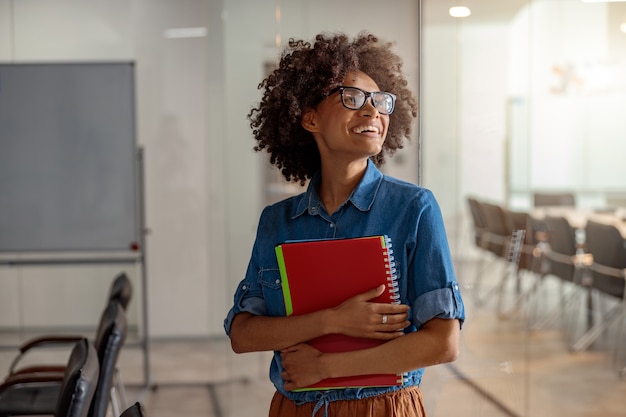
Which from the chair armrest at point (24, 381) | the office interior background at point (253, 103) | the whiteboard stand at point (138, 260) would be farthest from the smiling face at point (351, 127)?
the whiteboard stand at point (138, 260)

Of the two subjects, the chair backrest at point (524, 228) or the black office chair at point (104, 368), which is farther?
the black office chair at point (104, 368)

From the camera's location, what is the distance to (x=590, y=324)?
8.77 ft

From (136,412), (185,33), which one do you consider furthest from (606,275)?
(185,33)

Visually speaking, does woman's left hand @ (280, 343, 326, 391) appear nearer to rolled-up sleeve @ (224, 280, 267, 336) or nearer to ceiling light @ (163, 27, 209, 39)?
rolled-up sleeve @ (224, 280, 267, 336)

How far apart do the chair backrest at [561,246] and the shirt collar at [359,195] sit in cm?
130

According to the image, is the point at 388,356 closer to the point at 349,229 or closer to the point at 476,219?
the point at 349,229

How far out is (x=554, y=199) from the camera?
2736mm

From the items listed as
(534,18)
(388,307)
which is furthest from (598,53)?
(388,307)

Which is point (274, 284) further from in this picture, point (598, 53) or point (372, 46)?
point (598, 53)

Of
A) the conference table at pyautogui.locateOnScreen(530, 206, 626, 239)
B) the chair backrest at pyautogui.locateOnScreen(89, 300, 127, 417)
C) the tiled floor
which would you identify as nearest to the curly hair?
the tiled floor

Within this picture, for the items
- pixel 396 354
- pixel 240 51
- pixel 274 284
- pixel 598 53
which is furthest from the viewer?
pixel 240 51

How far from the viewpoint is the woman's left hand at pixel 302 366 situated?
151cm

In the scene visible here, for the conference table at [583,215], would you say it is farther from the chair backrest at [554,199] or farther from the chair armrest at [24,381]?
the chair armrest at [24,381]

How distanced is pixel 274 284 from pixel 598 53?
144cm
